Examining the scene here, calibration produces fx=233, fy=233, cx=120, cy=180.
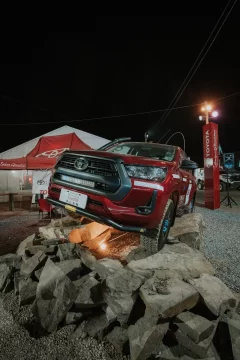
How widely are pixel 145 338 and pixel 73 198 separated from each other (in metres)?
1.85

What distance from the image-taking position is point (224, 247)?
14.1ft

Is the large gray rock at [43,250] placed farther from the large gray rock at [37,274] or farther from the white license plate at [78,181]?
the white license plate at [78,181]

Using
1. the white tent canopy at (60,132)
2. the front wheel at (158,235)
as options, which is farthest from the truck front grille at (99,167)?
the white tent canopy at (60,132)

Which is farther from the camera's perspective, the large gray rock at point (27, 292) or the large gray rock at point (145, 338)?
the large gray rock at point (27, 292)

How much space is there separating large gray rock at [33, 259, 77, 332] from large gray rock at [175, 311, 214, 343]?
1.07m

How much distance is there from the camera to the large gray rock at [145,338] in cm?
186

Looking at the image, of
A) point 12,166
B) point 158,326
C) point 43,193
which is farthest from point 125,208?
point 12,166

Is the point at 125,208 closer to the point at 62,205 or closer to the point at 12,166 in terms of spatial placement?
the point at 62,205

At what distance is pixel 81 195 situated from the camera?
3100 millimetres

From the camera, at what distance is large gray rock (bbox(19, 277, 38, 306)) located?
2649mm

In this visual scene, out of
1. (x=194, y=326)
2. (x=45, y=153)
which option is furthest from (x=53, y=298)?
(x=45, y=153)

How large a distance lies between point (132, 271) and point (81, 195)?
Answer: 1150mm

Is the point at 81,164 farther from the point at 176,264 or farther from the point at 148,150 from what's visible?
the point at 176,264

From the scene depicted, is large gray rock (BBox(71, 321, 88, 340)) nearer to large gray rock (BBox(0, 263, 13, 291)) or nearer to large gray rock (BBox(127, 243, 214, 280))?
large gray rock (BBox(127, 243, 214, 280))
